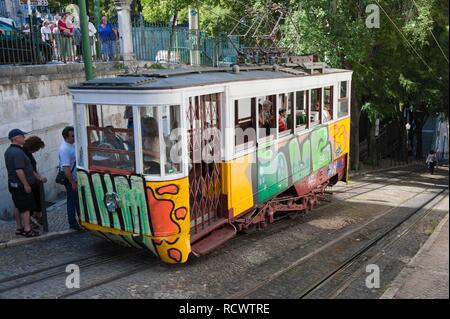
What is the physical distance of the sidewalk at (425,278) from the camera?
6.36m

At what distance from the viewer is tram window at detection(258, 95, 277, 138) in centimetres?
903

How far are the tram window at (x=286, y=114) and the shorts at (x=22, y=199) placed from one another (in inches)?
177

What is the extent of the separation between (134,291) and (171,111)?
2.43m

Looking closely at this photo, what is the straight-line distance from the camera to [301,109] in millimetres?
10438

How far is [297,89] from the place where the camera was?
397 inches

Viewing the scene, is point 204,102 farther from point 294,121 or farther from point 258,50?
point 258,50

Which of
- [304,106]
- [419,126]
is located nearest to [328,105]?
[304,106]

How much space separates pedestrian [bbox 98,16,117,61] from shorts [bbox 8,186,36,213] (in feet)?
24.9

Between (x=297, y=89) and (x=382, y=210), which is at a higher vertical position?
(x=297, y=89)

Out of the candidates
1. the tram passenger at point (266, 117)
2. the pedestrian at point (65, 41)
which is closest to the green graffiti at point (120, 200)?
the tram passenger at point (266, 117)

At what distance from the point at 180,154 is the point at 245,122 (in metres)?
1.89

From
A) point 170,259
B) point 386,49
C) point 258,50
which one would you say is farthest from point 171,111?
point 386,49

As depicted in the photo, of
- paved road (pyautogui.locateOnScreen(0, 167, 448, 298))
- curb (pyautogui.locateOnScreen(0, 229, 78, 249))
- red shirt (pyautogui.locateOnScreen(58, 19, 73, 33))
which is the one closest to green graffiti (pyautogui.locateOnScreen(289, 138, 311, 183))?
paved road (pyautogui.locateOnScreen(0, 167, 448, 298))

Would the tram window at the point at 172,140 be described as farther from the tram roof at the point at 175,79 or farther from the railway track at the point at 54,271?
the railway track at the point at 54,271
